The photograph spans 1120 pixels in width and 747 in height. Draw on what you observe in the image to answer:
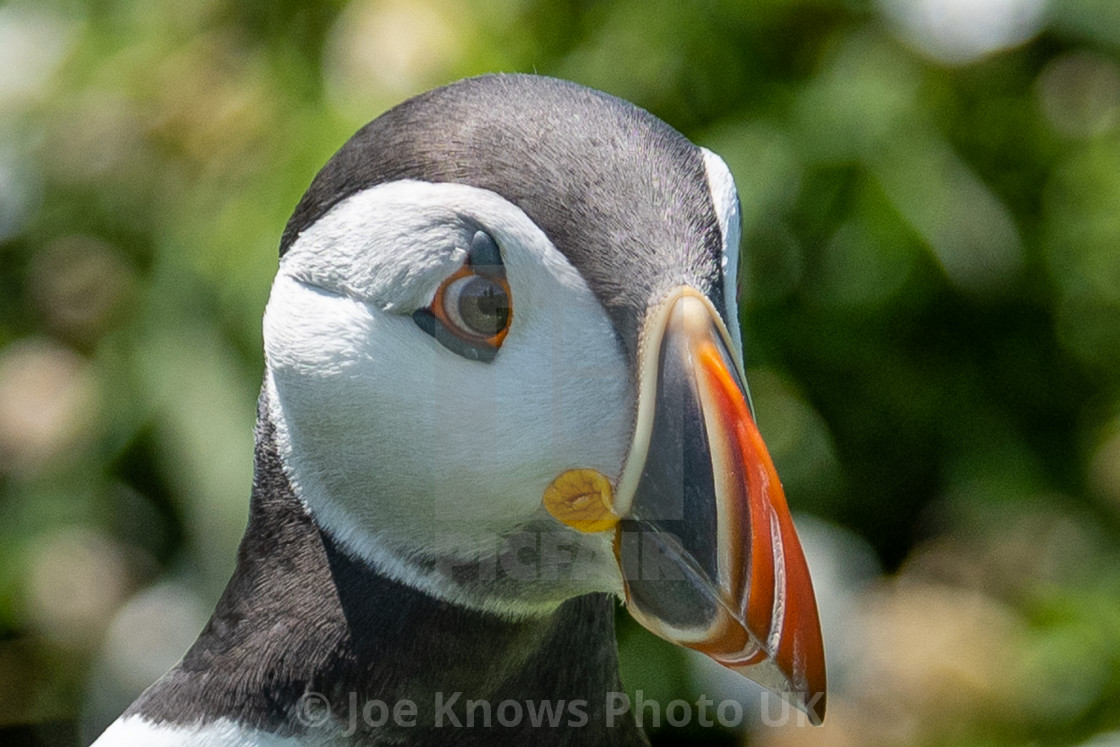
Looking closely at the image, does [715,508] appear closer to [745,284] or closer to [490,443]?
[490,443]

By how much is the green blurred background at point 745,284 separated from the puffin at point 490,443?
1.17 metres

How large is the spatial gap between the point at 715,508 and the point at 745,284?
1.35 metres

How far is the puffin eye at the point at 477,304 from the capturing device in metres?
1.02

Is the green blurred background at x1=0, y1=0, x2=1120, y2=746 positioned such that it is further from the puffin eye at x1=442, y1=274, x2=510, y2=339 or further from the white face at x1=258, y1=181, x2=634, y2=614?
the puffin eye at x1=442, y1=274, x2=510, y2=339

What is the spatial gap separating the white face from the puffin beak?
0.12 feet

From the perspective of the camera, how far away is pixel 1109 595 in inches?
89.9

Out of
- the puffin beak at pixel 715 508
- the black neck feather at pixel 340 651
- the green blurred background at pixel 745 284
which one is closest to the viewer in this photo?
the puffin beak at pixel 715 508

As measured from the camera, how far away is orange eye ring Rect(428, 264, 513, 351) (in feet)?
3.34

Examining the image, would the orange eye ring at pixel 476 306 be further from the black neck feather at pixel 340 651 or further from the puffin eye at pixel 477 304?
the black neck feather at pixel 340 651

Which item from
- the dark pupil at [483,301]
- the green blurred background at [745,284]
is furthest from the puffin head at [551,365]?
the green blurred background at [745,284]

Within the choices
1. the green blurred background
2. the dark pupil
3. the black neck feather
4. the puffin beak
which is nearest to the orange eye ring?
the dark pupil

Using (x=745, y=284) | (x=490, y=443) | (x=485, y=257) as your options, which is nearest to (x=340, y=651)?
(x=490, y=443)

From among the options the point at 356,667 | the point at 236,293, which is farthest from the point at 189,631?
the point at 356,667

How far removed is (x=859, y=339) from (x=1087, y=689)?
2.42 ft
